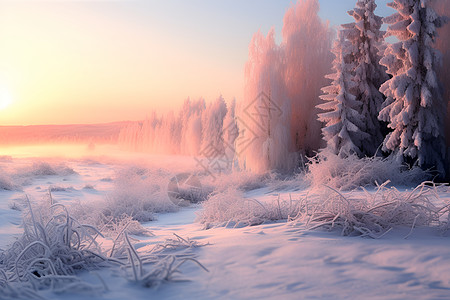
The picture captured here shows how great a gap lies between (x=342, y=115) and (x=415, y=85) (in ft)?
9.19

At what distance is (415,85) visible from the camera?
12.4 m

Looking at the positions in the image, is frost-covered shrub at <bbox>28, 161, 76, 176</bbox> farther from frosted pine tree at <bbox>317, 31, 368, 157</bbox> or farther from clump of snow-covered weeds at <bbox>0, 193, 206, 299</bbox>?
clump of snow-covered weeds at <bbox>0, 193, 206, 299</bbox>

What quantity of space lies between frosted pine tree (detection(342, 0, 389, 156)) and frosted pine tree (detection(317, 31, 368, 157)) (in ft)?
3.29

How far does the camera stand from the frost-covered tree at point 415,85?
39.3ft

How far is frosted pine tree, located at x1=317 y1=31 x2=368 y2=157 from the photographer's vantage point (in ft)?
45.7

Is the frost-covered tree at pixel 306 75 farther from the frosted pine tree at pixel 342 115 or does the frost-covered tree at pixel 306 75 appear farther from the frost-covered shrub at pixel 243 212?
the frost-covered shrub at pixel 243 212

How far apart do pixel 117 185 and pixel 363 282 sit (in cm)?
907

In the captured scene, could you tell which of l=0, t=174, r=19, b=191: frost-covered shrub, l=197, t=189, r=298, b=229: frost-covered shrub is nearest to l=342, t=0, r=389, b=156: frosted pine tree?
l=197, t=189, r=298, b=229: frost-covered shrub

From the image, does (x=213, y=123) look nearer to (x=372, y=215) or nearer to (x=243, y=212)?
(x=243, y=212)

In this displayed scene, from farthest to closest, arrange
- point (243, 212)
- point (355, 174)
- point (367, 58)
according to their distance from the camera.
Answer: point (367, 58) → point (355, 174) → point (243, 212)

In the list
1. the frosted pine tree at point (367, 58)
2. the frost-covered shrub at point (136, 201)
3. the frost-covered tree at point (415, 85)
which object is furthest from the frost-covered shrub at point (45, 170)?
the frost-covered tree at point (415, 85)

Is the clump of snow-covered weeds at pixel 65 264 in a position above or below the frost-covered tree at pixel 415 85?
below

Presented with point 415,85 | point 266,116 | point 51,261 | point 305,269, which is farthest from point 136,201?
point 415,85

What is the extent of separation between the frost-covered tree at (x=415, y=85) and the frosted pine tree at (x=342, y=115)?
1.63 m
